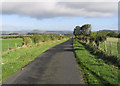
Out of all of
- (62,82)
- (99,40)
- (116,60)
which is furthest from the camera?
(99,40)

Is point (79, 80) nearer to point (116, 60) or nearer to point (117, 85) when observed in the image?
point (117, 85)

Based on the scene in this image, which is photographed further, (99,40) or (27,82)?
(99,40)

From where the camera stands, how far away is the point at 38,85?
5734 mm

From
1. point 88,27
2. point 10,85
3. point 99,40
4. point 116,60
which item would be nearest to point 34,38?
point 99,40

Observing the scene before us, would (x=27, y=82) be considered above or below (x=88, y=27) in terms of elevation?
below

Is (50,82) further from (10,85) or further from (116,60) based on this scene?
(116,60)

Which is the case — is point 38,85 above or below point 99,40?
below

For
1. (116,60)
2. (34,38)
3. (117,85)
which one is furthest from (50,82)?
(34,38)

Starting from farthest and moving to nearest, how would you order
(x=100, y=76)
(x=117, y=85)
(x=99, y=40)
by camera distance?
(x=99, y=40) < (x=100, y=76) < (x=117, y=85)

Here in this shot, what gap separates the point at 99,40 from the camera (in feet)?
57.2

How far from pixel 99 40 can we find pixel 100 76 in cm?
1135

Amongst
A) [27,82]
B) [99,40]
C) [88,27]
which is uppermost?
[88,27]

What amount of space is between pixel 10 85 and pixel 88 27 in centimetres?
5202

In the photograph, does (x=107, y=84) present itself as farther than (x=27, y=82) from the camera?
No
